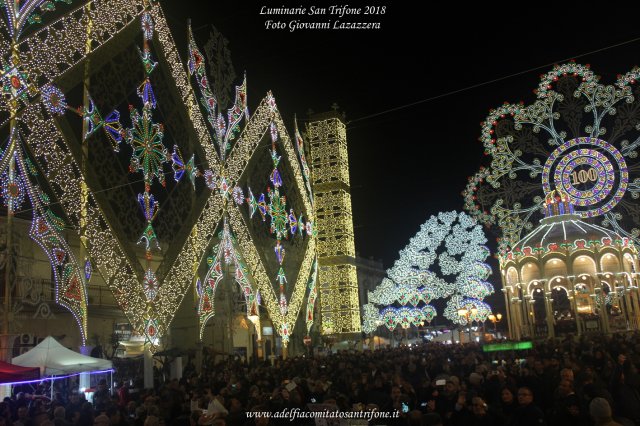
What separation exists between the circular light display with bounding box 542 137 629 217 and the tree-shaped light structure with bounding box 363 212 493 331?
249 inches

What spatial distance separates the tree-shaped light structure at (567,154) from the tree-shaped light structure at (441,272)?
8.02 ft

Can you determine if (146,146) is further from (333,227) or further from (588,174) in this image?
(588,174)

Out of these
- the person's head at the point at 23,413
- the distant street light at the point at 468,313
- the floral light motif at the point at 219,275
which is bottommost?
the person's head at the point at 23,413

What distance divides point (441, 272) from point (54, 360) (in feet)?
104

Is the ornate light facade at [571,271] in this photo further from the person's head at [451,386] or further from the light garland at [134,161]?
the person's head at [451,386]

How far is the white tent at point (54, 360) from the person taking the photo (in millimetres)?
14090

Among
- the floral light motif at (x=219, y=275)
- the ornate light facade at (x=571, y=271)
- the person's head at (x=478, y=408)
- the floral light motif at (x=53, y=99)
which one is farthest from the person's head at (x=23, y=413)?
the ornate light facade at (x=571, y=271)

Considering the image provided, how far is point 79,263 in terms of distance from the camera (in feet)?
58.1

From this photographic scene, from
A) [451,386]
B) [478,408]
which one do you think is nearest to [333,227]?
[451,386]

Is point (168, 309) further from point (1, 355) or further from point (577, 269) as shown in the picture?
point (577, 269)

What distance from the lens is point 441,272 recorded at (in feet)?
140

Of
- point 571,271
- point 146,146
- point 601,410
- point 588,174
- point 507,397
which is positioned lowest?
point 507,397

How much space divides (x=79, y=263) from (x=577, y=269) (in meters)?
34.8

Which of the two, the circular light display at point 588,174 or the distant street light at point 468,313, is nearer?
the circular light display at point 588,174
